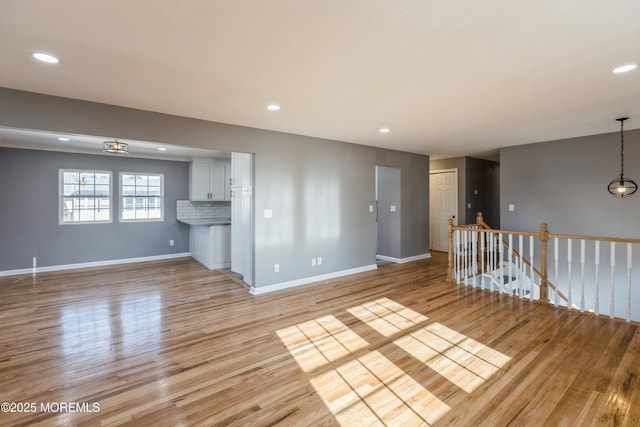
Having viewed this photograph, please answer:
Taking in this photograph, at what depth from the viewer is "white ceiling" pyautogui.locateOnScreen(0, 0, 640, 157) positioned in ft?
5.73

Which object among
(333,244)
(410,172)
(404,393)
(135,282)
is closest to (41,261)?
(135,282)

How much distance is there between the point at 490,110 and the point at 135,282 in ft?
19.3

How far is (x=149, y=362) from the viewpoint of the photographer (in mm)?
2574

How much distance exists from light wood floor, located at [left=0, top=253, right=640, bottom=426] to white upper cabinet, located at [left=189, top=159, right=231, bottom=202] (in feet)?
10.3

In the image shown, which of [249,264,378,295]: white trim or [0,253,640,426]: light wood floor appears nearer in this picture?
[0,253,640,426]: light wood floor

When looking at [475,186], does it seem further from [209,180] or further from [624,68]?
[209,180]

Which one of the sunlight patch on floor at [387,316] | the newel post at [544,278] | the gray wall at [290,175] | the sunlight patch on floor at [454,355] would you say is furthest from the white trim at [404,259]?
the sunlight patch on floor at [454,355]

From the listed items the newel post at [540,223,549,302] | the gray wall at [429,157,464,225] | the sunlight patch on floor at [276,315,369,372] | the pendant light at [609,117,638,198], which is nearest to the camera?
the sunlight patch on floor at [276,315,369,372]

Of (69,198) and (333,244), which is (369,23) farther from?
(69,198)

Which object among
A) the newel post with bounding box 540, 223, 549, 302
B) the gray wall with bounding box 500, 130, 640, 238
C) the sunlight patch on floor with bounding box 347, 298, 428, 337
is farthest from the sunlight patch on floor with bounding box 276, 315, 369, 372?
the gray wall with bounding box 500, 130, 640, 238

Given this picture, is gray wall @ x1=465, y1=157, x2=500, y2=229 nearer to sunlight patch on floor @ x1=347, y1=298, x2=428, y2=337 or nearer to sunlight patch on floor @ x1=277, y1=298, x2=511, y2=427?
sunlight patch on floor @ x1=347, y1=298, x2=428, y2=337

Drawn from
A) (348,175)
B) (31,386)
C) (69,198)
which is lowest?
(31,386)

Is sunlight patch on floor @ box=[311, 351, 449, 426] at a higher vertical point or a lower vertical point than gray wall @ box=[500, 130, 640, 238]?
lower

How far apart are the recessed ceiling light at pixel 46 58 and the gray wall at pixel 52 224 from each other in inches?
188
